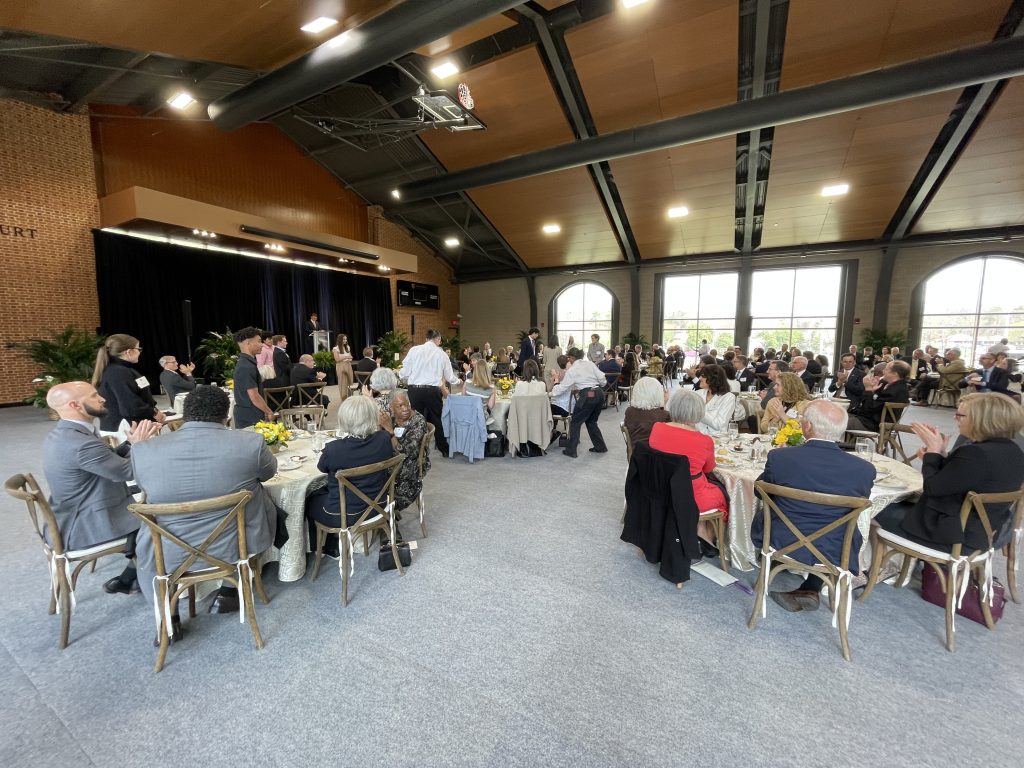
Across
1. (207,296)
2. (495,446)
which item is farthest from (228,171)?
(495,446)

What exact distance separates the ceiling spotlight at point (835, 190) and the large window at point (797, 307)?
366 centimetres

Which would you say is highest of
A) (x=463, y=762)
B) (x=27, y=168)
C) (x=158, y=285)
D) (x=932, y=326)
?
(x=27, y=168)

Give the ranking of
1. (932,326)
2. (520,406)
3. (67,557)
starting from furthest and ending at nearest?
(932,326) < (520,406) < (67,557)

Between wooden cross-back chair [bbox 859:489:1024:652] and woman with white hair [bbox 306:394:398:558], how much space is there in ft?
9.27

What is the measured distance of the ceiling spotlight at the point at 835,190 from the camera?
9.42 meters

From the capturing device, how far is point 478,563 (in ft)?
9.75

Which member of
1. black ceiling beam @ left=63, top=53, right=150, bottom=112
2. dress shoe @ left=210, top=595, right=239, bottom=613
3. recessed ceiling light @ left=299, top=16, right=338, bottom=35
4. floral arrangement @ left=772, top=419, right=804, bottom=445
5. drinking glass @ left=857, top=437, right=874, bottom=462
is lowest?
dress shoe @ left=210, top=595, right=239, bottom=613

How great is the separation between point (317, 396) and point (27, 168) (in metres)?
7.43

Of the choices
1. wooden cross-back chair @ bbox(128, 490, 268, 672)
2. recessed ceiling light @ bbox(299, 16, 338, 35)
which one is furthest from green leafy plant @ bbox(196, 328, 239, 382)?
wooden cross-back chair @ bbox(128, 490, 268, 672)

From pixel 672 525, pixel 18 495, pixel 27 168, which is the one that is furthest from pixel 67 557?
pixel 27 168

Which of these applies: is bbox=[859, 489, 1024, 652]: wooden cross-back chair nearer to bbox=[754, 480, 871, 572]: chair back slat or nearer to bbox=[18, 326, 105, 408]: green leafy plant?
bbox=[754, 480, 871, 572]: chair back slat

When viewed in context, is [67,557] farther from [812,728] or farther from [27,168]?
[27,168]

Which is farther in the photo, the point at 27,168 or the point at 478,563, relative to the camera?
the point at 27,168

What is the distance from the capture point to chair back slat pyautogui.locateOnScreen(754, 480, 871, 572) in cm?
194
